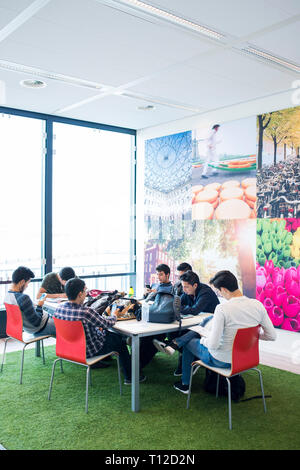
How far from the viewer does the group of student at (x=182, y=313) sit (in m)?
3.32

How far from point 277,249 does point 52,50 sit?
340cm

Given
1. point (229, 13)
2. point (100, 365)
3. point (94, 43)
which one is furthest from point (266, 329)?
point (94, 43)

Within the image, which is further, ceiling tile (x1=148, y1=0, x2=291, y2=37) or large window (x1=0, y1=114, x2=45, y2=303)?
large window (x1=0, y1=114, x2=45, y2=303)

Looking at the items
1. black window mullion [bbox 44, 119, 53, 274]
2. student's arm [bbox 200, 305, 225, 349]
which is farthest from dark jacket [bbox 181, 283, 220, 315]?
black window mullion [bbox 44, 119, 53, 274]

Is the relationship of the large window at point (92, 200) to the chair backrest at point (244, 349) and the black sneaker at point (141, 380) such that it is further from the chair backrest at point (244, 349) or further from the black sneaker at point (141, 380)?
the chair backrest at point (244, 349)

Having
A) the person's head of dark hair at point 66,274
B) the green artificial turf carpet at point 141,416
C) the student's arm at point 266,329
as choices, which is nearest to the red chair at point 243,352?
the student's arm at point 266,329

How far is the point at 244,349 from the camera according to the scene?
3.27m

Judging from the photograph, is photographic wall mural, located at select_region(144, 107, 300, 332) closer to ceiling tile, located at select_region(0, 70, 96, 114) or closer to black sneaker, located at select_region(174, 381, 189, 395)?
black sneaker, located at select_region(174, 381, 189, 395)

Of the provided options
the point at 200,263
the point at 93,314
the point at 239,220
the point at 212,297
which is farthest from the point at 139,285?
the point at 93,314

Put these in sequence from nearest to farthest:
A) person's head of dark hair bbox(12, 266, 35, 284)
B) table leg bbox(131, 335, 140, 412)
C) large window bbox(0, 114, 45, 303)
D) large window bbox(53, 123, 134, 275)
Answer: table leg bbox(131, 335, 140, 412), person's head of dark hair bbox(12, 266, 35, 284), large window bbox(0, 114, 45, 303), large window bbox(53, 123, 134, 275)

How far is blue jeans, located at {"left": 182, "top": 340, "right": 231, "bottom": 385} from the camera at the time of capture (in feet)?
11.3

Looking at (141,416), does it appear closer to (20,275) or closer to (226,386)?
(226,386)

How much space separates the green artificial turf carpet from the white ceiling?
10.4 ft

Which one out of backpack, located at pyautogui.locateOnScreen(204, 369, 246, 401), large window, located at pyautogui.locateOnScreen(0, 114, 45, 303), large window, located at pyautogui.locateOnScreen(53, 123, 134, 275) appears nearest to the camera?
backpack, located at pyautogui.locateOnScreen(204, 369, 246, 401)
